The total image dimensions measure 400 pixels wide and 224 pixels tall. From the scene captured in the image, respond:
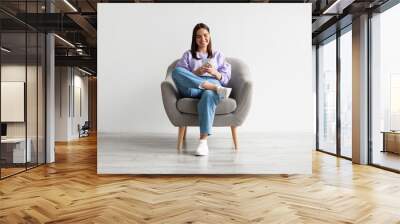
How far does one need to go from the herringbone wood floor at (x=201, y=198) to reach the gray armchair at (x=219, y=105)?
2.11 feet

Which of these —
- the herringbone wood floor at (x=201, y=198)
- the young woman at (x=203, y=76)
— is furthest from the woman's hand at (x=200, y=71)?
the herringbone wood floor at (x=201, y=198)

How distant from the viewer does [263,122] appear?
4.44 meters

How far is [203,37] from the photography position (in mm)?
4281

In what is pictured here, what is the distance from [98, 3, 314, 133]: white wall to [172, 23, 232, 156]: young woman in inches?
8.5

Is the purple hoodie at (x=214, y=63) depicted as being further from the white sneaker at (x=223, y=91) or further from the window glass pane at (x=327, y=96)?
the window glass pane at (x=327, y=96)

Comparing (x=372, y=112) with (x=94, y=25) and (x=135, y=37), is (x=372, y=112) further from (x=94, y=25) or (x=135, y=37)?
(x=94, y=25)

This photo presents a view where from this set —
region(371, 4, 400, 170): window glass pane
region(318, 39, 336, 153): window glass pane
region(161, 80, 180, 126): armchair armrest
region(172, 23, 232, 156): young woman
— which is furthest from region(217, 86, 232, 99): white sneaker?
region(318, 39, 336, 153): window glass pane

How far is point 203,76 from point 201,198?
1.40 metres

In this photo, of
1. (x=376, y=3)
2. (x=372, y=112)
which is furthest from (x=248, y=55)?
(x=372, y=112)

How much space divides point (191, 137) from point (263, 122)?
33.2 inches

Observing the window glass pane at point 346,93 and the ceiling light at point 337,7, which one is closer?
the ceiling light at point 337,7

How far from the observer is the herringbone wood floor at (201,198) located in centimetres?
264

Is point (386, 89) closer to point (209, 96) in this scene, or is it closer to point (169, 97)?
point (209, 96)

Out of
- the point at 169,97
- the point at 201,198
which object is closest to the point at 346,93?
the point at 169,97
